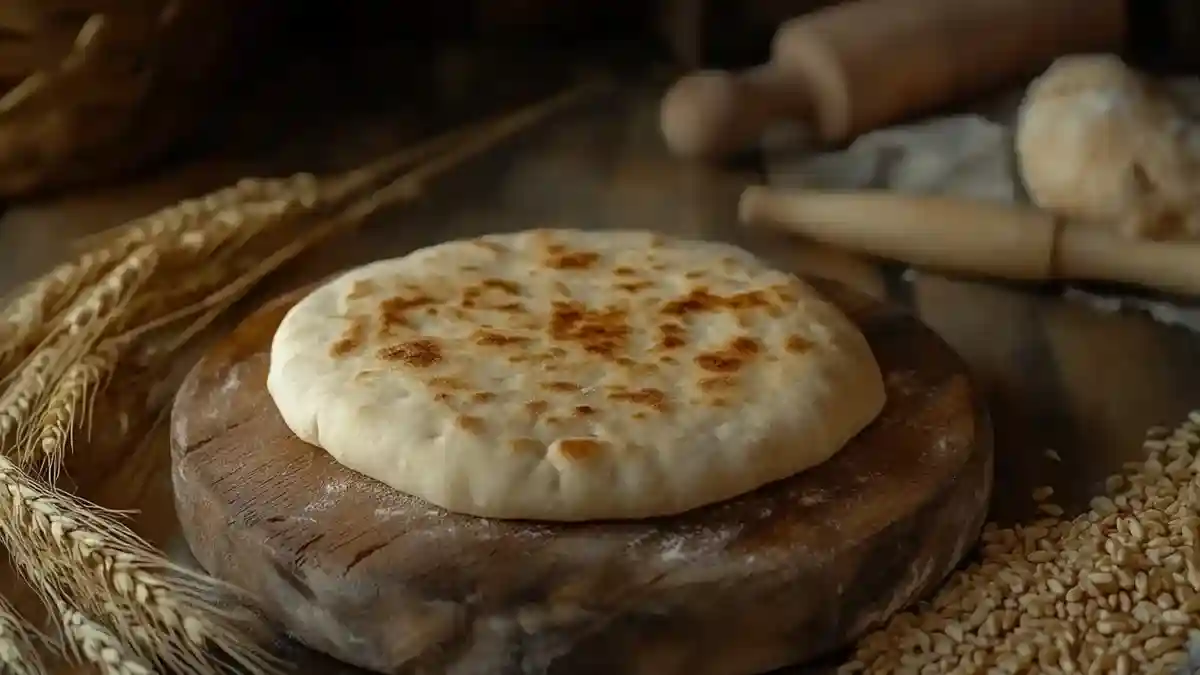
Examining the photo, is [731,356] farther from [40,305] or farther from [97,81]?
[97,81]

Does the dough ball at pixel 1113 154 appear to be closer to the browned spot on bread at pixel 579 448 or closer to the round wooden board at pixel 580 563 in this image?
the round wooden board at pixel 580 563

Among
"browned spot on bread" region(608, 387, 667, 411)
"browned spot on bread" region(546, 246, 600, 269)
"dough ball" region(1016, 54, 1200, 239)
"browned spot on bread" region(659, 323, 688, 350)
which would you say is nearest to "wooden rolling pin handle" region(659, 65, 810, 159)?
"dough ball" region(1016, 54, 1200, 239)

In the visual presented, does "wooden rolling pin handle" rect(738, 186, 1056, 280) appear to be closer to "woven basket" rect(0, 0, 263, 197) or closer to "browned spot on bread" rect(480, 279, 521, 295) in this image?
"browned spot on bread" rect(480, 279, 521, 295)

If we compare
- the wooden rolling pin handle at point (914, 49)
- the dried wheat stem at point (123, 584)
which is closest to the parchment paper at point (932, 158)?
the wooden rolling pin handle at point (914, 49)

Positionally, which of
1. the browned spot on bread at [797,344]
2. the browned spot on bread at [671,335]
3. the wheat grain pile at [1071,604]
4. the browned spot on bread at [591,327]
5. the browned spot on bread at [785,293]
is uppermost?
the browned spot on bread at [591,327]

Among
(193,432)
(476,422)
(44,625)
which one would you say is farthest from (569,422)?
(44,625)

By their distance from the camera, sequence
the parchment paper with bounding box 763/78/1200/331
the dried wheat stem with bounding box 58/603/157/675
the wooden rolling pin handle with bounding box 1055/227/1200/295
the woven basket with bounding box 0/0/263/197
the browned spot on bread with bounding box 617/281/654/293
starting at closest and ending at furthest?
the dried wheat stem with bounding box 58/603/157/675 → the browned spot on bread with bounding box 617/281/654/293 → the wooden rolling pin handle with bounding box 1055/227/1200/295 → the woven basket with bounding box 0/0/263/197 → the parchment paper with bounding box 763/78/1200/331

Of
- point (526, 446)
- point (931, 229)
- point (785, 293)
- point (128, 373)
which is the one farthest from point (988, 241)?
point (128, 373)

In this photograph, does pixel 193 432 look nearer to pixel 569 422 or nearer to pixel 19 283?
pixel 569 422
